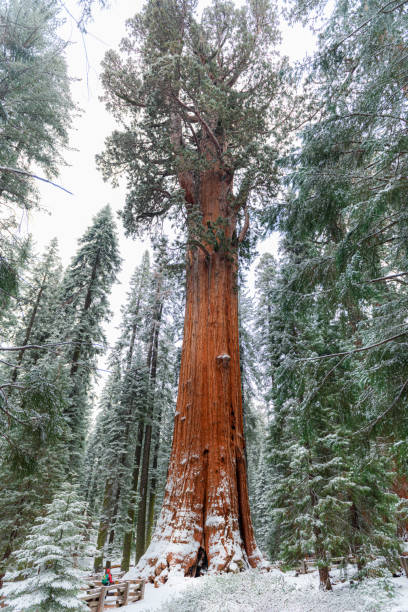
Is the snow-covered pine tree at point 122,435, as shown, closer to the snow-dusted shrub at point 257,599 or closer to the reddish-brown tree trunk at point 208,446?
the reddish-brown tree trunk at point 208,446

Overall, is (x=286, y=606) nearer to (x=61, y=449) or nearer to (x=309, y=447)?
(x=309, y=447)

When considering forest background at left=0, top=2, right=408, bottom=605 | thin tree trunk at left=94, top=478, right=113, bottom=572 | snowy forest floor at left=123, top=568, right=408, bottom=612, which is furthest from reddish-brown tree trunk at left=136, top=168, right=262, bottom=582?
thin tree trunk at left=94, top=478, right=113, bottom=572

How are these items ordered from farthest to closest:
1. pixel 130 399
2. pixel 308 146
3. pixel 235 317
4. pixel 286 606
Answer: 1. pixel 130 399
2. pixel 235 317
3. pixel 308 146
4. pixel 286 606

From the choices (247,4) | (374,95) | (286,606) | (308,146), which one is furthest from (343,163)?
(247,4)

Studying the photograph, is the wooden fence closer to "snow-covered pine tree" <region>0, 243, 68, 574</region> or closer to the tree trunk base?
the tree trunk base

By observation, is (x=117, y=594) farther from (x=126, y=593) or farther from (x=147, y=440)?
(x=147, y=440)

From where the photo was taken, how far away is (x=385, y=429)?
147 inches

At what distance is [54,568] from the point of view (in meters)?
3.31

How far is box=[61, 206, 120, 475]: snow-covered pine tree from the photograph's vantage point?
13.9m

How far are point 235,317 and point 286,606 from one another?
450 centimetres

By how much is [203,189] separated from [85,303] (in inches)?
384

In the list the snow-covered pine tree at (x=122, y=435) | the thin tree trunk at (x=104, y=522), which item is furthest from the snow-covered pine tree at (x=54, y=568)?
the thin tree trunk at (x=104, y=522)

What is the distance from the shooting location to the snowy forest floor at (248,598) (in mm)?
3092

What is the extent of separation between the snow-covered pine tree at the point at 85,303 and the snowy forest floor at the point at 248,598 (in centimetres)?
1040
